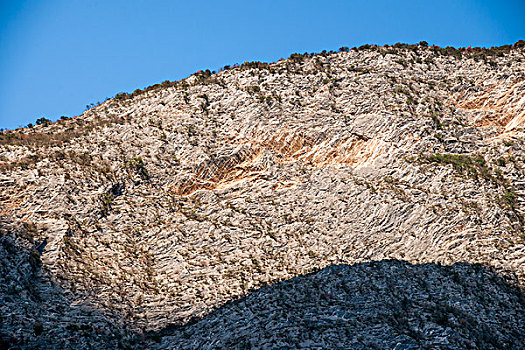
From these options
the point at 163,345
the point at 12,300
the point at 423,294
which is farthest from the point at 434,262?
the point at 12,300

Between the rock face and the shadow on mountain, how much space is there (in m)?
0.16

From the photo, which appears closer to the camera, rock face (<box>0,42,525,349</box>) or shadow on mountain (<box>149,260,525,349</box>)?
shadow on mountain (<box>149,260,525,349</box>)

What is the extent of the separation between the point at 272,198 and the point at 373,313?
15.2 m

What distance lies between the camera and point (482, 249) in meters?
33.5

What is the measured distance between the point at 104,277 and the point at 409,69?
131 feet

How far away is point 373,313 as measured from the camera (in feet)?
95.1

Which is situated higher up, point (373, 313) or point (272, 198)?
point (272, 198)

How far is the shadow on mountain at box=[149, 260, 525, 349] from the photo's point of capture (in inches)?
1051

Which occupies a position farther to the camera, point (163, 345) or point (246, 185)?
point (246, 185)

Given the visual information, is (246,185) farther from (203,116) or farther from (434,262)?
(434,262)

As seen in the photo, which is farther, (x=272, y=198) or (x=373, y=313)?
(x=272, y=198)

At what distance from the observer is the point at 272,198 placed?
1592 inches

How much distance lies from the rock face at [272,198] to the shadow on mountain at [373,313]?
0.54 ft

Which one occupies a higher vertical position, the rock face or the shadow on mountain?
the rock face
